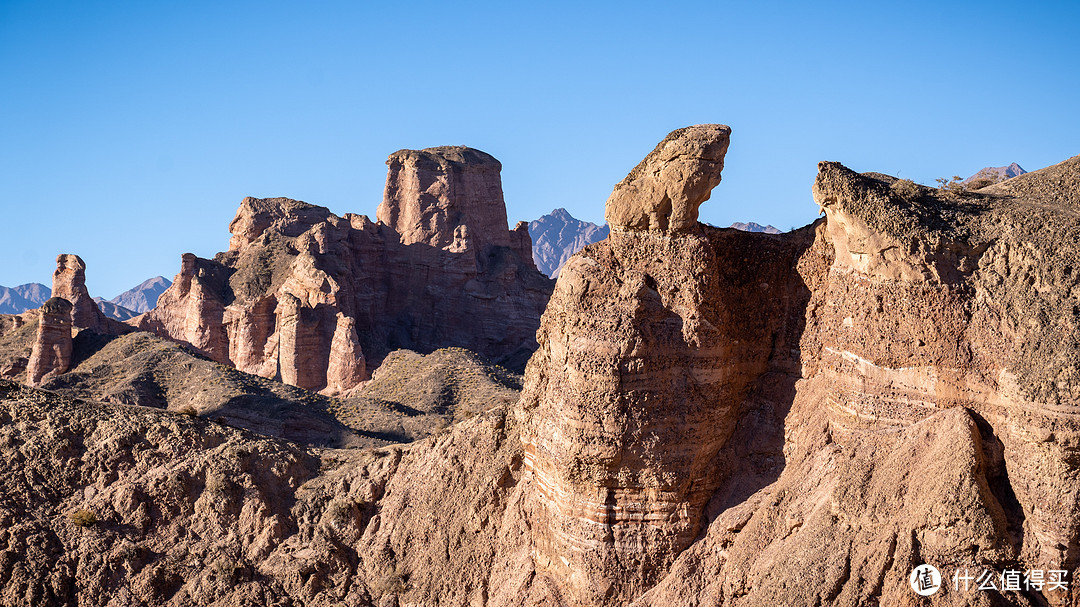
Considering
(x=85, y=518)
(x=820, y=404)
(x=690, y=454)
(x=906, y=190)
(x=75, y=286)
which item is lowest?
(x=85, y=518)

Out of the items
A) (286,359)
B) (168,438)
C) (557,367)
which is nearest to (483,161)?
(286,359)

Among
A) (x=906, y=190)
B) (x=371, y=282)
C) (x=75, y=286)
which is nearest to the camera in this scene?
(x=906, y=190)

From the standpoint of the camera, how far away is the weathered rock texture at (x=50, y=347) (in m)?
44.1

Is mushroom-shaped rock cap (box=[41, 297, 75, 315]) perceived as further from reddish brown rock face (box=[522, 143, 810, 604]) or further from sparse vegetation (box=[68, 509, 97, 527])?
reddish brown rock face (box=[522, 143, 810, 604])

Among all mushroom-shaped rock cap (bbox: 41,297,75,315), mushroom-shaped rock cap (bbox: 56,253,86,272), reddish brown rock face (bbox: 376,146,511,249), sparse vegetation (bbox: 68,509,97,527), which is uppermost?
reddish brown rock face (bbox: 376,146,511,249)

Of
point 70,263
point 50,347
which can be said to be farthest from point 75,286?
point 50,347

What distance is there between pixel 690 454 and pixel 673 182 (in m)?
3.76

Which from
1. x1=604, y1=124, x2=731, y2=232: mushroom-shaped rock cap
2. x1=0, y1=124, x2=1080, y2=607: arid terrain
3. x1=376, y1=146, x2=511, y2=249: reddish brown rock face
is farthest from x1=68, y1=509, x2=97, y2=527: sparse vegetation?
x1=376, y1=146, x2=511, y2=249: reddish brown rock face

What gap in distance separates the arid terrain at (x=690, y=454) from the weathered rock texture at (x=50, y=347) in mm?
28448

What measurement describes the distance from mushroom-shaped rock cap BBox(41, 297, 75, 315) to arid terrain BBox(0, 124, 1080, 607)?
94.8 ft

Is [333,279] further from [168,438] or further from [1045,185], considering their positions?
[1045,185]

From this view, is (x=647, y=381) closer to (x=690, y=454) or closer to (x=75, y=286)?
(x=690, y=454)

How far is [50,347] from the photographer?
44344mm

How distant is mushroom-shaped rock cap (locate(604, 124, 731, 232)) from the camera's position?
39.2 feet
